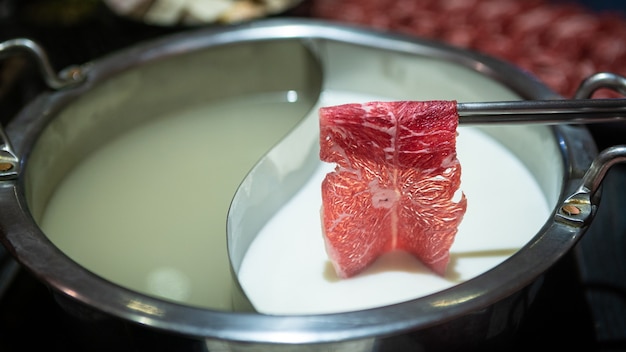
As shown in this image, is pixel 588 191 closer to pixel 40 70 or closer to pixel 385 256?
pixel 385 256

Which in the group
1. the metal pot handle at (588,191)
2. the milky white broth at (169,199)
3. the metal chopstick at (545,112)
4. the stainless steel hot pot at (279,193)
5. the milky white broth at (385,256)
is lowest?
the milky white broth at (169,199)

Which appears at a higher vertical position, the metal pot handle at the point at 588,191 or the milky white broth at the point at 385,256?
the metal pot handle at the point at 588,191

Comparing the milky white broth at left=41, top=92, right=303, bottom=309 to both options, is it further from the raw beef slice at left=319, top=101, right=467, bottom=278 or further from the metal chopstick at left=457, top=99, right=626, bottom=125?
the metal chopstick at left=457, top=99, right=626, bottom=125

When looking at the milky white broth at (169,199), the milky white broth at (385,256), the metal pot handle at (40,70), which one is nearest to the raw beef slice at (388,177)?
the milky white broth at (385,256)

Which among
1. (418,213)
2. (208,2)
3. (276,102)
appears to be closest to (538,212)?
(418,213)

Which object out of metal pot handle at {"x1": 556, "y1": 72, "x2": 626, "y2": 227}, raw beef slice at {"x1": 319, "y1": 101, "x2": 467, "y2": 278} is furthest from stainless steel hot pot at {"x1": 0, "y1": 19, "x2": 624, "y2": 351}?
raw beef slice at {"x1": 319, "y1": 101, "x2": 467, "y2": 278}

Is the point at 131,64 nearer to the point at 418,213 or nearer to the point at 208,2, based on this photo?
the point at 208,2

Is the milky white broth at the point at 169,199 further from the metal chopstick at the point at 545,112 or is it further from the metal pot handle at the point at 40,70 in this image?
the metal chopstick at the point at 545,112
